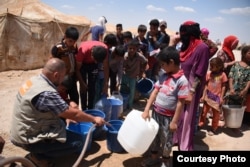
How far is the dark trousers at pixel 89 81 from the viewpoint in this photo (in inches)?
175

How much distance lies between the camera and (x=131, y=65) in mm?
5453

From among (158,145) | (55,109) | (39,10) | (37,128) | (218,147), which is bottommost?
(218,147)

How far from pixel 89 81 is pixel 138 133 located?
1.81m

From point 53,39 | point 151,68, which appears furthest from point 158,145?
point 53,39

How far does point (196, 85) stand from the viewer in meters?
3.60

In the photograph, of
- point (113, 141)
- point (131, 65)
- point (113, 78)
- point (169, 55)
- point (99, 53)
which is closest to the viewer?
point (169, 55)

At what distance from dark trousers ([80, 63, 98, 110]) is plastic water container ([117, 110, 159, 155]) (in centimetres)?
155

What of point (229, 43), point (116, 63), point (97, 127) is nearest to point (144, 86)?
point (116, 63)

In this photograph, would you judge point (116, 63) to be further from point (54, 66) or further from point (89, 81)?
point (54, 66)

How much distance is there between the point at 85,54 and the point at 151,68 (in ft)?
8.99

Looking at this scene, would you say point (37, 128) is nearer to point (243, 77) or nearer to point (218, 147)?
point (218, 147)

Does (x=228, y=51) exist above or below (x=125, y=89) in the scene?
above

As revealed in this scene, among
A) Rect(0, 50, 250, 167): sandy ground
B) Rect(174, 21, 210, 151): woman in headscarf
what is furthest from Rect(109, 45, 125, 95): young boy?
Rect(174, 21, 210, 151): woman in headscarf

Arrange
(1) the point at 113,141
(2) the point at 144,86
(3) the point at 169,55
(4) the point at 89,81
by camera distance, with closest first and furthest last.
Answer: (3) the point at 169,55 → (1) the point at 113,141 → (4) the point at 89,81 → (2) the point at 144,86
